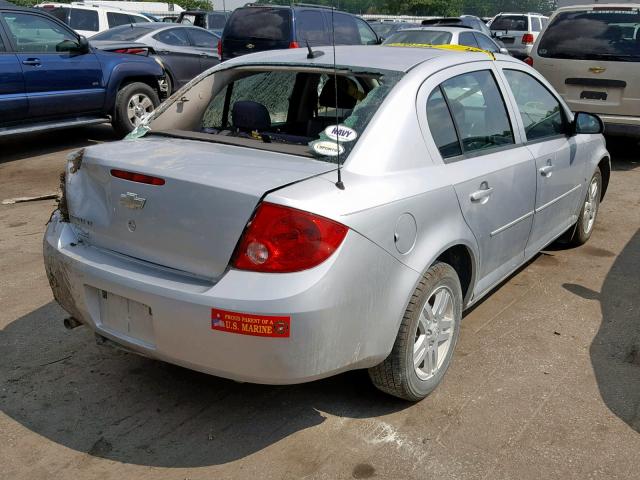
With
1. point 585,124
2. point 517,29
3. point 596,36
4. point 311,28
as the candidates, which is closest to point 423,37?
point 311,28

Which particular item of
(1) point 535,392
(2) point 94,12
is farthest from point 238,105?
(2) point 94,12

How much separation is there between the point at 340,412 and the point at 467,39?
1114cm

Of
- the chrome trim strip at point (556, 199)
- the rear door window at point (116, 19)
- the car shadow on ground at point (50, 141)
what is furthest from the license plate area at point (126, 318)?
the rear door window at point (116, 19)

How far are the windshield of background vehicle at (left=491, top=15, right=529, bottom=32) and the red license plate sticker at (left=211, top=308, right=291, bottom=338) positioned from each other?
75.1ft

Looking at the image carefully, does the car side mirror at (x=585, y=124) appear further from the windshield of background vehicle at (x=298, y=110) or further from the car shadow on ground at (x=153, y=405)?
the car shadow on ground at (x=153, y=405)

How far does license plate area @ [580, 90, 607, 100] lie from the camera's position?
8.30 m

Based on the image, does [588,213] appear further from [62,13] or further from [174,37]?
[62,13]

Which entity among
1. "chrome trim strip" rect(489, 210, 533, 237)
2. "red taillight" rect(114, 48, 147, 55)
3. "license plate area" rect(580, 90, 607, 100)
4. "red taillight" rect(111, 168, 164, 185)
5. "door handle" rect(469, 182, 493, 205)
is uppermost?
"red taillight" rect(114, 48, 147, 55)

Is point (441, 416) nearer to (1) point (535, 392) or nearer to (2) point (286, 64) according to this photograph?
(1) point (535, 392)

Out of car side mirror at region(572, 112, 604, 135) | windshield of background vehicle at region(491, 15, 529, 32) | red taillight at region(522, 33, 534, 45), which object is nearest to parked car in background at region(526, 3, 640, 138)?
car side mirror at region(572, 112, 604, 135)

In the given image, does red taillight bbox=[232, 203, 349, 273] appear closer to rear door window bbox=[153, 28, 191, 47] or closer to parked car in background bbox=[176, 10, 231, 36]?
rear door window bbox=[153, 28, 191, 47]

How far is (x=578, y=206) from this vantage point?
5.05 metres

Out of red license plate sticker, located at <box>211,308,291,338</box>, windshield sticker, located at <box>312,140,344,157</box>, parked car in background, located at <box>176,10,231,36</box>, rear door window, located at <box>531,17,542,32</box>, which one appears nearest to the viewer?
red license plate sticker, located at <box>211,308,291,338</box>

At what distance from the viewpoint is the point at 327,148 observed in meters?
2.92
